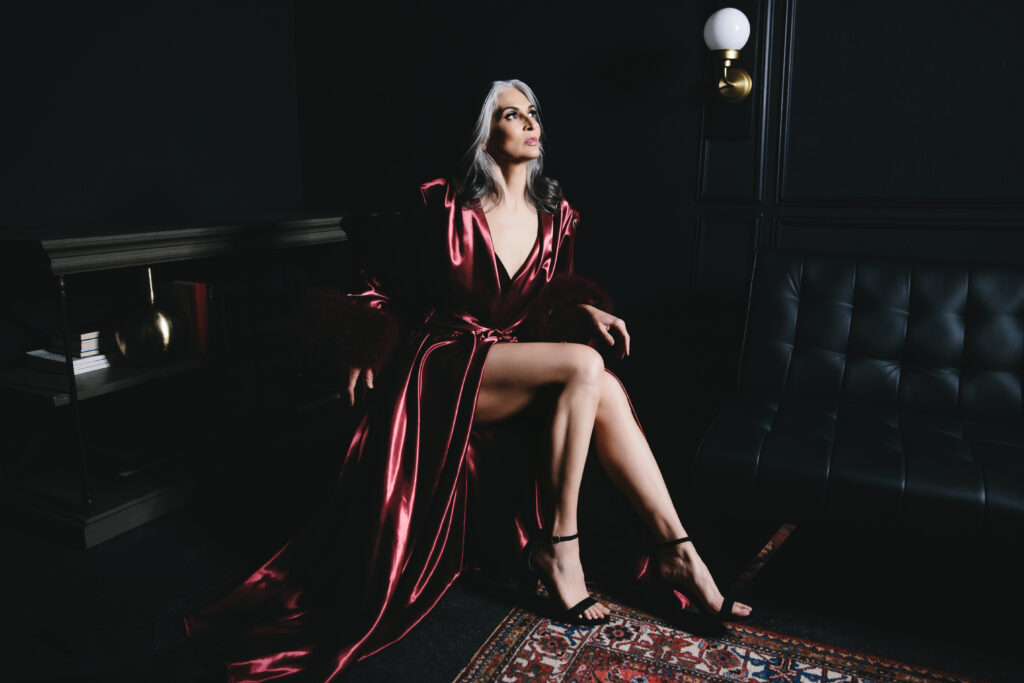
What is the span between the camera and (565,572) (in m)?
1.99

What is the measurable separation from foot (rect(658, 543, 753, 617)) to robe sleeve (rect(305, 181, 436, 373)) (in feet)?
2.97

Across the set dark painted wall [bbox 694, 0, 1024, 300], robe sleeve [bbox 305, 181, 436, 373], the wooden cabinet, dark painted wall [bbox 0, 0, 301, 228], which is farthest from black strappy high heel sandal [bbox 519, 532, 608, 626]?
dark painted wall [bbox 0, 0, 301, 228]

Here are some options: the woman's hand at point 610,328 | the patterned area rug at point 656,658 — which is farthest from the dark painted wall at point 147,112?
the patterned area rug at point 656,658

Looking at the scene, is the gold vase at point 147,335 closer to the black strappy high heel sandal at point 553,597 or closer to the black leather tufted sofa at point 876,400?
the black strappy high heel sandal at point 553,597

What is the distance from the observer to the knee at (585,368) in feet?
6.41

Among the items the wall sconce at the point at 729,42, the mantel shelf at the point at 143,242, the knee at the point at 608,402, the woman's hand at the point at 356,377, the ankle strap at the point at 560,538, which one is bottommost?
the ankle strap at the point at 560,538

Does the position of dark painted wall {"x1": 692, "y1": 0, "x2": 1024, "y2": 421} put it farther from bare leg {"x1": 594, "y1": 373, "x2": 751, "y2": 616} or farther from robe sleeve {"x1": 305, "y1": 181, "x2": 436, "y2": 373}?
robe sleeve {"x1": 305, "y1": 181, "x2": 436, "y2": 373}

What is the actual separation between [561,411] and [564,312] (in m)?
0.37

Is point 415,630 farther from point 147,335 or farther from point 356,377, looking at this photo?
point 147,335

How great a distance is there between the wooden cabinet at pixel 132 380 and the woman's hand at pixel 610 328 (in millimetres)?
828

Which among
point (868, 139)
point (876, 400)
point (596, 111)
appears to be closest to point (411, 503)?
point (876, 400)

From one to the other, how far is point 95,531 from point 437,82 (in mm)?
2151

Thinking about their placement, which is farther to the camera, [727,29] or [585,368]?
[727,29]

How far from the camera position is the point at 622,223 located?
3.00 meters
